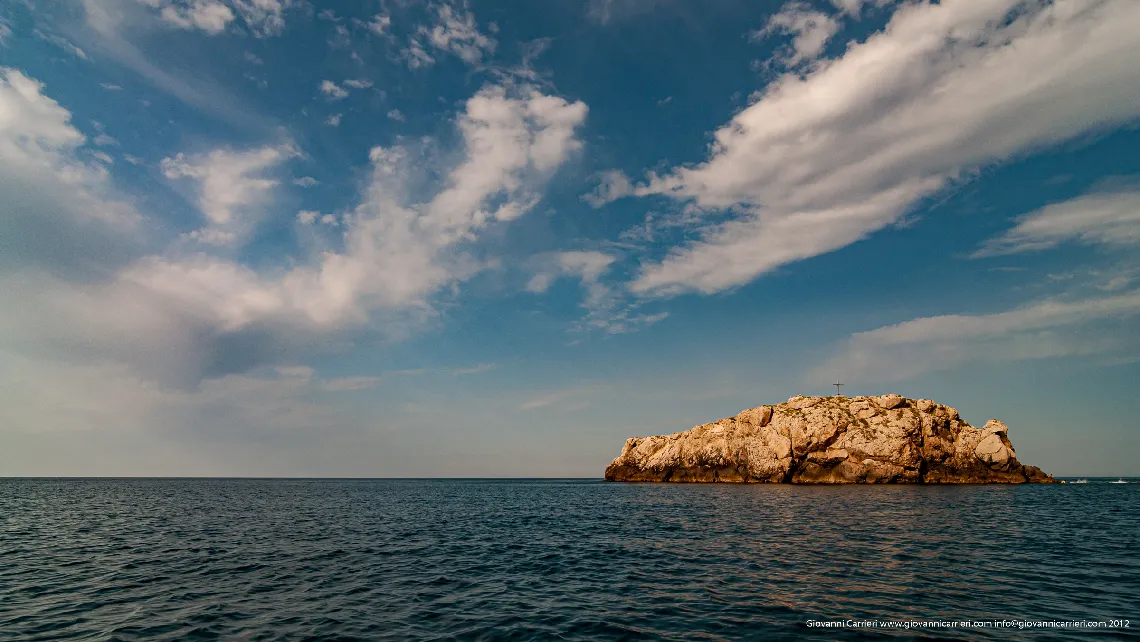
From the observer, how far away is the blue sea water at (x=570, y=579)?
15.5 metres

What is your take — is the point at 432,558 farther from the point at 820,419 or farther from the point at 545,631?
the point at 820,419

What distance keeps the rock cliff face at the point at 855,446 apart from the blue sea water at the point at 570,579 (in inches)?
2709

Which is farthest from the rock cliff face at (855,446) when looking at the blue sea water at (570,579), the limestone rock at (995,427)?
the blue sea water at (570,579)

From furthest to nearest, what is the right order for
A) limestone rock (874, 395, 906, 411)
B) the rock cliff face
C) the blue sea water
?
limestone rock (874, 395, 906, 411)
the rock cliff face
the blue sea water

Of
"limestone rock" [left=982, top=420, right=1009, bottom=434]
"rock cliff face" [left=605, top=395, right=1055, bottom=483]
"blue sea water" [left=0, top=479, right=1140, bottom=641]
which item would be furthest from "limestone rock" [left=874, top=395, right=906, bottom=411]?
"blue sea water" [left=0, top=479, right=1140, bottom=641]

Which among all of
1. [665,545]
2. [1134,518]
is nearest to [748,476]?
[1134,518]

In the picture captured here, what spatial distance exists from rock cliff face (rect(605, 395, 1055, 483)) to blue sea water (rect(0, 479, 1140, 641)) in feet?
226

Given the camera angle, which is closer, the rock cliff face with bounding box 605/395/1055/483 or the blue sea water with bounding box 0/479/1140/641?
the blue sea water with bounding box 0/479/1140/641

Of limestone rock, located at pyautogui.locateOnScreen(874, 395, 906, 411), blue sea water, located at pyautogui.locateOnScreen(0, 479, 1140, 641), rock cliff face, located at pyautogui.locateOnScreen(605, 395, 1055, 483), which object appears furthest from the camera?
limestone rock, located at pyautogui.locateOnScreen(874, 395, 906, 411)

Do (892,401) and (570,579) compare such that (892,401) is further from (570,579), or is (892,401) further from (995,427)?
(570,579)

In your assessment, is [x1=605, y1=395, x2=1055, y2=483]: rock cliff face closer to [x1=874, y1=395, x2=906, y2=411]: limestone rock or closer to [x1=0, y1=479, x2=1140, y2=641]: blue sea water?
[x1=874, y1=395, x2=906, y2=411]: limestone rock

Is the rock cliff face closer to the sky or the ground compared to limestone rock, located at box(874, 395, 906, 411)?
closer to the ground

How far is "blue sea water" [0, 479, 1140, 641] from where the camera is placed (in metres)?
15.5

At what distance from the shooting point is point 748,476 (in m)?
121
